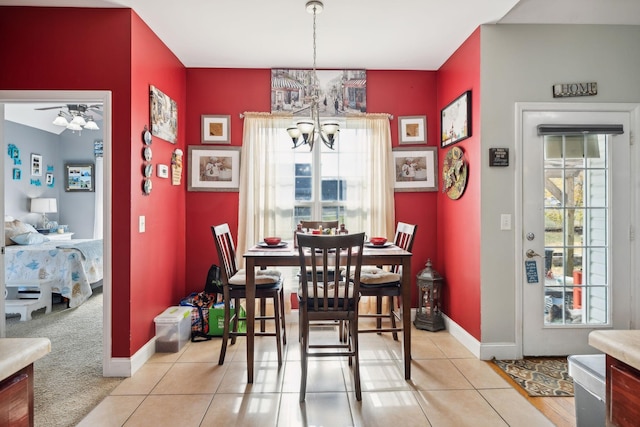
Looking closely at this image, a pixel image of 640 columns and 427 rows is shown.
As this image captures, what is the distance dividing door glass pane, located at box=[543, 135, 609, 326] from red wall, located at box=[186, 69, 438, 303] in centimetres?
126

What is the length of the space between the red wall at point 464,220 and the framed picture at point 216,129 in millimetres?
2390

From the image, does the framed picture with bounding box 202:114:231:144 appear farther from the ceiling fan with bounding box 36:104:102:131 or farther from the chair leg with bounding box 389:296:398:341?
the chair leg with bounding box 389:296:398:341

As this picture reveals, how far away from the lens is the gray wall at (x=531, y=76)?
116 inches

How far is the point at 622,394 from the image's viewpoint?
88cm

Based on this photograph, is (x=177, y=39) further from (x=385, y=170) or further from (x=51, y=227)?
(x=51, y=227)

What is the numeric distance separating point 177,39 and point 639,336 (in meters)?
3.74

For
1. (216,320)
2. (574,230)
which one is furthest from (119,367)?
(574,230)

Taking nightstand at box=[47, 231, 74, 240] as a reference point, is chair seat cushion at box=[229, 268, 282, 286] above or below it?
below

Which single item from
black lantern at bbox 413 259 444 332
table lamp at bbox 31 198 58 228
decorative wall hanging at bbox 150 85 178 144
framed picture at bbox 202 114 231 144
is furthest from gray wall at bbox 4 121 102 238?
black lantern at bbox 413 259 444 332

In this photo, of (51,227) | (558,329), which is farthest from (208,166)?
(51,227)

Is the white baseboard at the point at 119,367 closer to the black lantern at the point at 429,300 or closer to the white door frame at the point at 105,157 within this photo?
the white door frame at the point at 105,157

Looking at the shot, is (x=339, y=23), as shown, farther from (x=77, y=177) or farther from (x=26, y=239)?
(x=77, y=177)

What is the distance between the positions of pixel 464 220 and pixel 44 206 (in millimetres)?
6606

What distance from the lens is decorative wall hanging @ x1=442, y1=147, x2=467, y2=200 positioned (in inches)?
130
